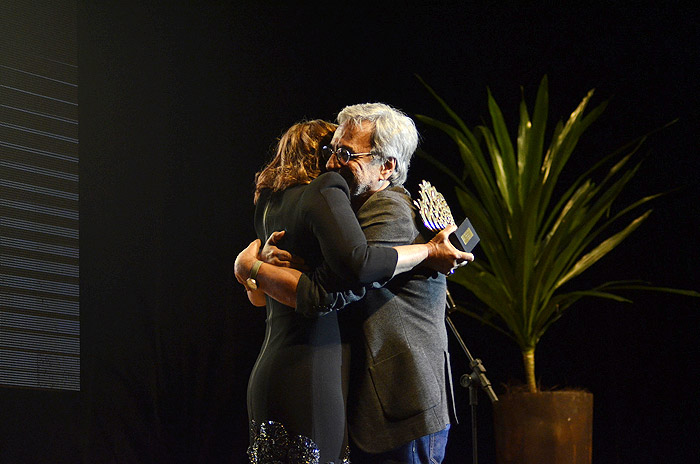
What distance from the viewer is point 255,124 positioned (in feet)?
12.9

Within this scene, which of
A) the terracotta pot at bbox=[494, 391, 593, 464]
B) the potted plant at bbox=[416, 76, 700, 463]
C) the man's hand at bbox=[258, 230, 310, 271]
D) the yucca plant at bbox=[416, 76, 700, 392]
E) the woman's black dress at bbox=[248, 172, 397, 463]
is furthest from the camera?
the yucca plant at bbox=[416, 76, 700, 392]

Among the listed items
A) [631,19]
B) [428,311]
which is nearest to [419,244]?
[428,311]

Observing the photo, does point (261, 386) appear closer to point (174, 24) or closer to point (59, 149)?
point (59, 149)

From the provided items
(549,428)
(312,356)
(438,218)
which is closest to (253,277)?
(312,356)

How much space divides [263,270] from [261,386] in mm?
230

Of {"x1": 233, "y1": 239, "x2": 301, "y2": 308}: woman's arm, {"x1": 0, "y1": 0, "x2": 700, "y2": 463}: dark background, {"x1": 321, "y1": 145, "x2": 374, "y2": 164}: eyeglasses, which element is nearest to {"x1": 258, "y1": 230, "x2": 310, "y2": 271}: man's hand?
{"x1": 233, "y1": 239, "x2": 301, "y2": 308}: woman's arm

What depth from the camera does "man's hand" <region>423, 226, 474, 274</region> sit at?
1.66 m

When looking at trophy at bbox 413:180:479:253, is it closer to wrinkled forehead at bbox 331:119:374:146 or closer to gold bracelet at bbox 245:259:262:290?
wrinkled forehead at bbox 331:119:374:146

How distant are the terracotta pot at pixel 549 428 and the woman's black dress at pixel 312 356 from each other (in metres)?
1.64

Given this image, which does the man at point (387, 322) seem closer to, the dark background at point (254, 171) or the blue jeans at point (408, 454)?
the blue jeans at point (408, 454)

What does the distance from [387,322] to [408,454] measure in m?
0.26

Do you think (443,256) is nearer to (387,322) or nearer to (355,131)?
(387,322)

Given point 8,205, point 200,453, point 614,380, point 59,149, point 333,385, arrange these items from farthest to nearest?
point 614,380
point 200,453
point 59,149
point 8,205
point 333,385

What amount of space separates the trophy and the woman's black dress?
0.20 metres
